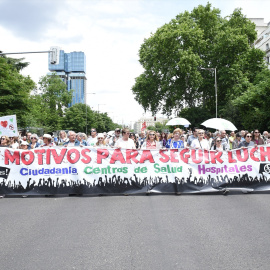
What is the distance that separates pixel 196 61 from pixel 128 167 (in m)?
31.6

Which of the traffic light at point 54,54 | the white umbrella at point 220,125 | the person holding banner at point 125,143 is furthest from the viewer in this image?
the traffic light at point 54,54

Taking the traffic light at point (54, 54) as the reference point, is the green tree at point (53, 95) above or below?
above

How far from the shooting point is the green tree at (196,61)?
3853cm

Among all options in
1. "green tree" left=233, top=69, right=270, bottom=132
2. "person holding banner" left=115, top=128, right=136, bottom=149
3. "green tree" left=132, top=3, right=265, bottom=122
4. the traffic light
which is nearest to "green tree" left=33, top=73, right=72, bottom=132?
"green tree" left=132, top=3, right=265, bottom=122

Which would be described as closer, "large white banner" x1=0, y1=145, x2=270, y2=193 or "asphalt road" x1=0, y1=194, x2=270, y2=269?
"asphalt road" x1=0, y1=194, x2=270, y2=269

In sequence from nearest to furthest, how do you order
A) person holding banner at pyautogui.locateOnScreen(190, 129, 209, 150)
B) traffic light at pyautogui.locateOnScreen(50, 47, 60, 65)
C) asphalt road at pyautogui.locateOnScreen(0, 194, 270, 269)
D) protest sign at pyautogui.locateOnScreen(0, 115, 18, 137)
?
asphalt road at pyautogui.locateOnScreen(0, 194, 270, 269) → person holding banner at pyautogui.locateOnScreen(190, 129, 209, 150) → protest sign at pyautogui.locateOnScreen(0, 115, 18, 137) → traffic light at pyautogui.locateOnScreen(50, 47, 60, 65)

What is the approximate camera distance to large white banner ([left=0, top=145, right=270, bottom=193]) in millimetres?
8664

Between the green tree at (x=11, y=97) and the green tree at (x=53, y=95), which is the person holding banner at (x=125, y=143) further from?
the green tree at (x=53, y=95)

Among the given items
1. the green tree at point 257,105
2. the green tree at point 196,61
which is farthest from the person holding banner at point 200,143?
the green tree at point 196,61

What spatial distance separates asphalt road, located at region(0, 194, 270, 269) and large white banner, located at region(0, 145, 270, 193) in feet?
3.05

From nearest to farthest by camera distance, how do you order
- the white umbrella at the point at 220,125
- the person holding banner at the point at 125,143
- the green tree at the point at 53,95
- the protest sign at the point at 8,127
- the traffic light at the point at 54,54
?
the person holding banner at the point at 125,143
the protest sign at the point at 8,127
the white umbrella at the point at 220,125
the traffic light at the point at 54,54
the green tree at the point at 53,95

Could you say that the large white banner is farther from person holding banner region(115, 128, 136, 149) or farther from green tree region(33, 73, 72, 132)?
green tree region(33, 73, 72, 132)

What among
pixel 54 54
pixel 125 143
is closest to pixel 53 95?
pixel 54 54

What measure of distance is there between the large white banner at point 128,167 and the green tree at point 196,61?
28195mm
